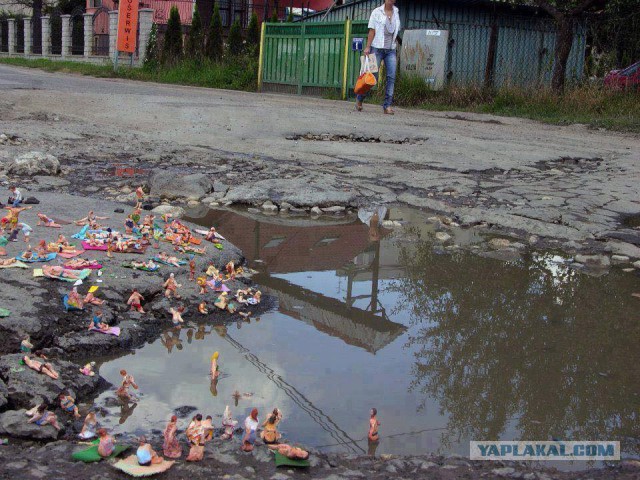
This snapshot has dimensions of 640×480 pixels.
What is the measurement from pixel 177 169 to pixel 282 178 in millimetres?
992

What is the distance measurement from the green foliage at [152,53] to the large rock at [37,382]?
19771 mm

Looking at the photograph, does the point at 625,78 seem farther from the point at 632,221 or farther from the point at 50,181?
the point at 50,181

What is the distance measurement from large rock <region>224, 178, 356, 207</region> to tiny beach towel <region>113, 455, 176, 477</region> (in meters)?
3.28

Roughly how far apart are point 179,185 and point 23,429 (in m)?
3.43

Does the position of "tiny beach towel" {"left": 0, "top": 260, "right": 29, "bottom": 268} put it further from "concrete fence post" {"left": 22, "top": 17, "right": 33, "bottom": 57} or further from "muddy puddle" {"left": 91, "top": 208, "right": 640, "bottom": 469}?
"concrete fence post" {"left": 22, "top": 17, "right": 33, "bottom": 57}

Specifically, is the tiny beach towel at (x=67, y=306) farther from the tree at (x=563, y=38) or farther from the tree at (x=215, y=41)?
the tree at (x=215, y=41)

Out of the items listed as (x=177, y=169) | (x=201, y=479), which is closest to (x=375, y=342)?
(x=201, y=479)

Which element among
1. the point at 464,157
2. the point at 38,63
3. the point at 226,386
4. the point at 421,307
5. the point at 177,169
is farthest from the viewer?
the point at 38,63

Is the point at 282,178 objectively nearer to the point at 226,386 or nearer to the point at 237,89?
the point at 226,386

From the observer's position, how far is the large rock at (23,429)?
1.94 meters

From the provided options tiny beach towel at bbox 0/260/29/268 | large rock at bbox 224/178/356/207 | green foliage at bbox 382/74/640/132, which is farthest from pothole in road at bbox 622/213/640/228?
green foliage at bbox 382/74/640/132

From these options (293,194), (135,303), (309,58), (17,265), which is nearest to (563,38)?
(309,58)

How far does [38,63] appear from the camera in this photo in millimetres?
25578

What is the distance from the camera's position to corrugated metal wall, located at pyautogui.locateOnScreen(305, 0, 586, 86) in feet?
55.2
